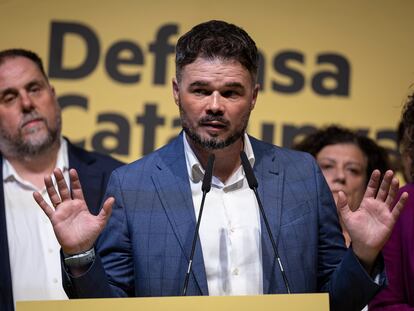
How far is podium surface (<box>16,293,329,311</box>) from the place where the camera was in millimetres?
2072

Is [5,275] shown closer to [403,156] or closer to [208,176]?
[208,176]

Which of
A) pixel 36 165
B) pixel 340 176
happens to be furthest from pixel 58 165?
pixel 340 176

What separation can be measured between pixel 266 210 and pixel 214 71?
1.39ft

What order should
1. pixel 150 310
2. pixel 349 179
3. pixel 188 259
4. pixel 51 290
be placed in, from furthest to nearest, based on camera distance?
pixel 349 179 → pixel 51 290 → pixel 188 259 → pixel 150 310

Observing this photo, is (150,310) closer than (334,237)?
Yes

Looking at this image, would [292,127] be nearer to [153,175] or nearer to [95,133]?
[95,133]

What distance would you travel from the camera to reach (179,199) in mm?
2578

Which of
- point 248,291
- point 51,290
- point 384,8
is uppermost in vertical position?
point 384,8

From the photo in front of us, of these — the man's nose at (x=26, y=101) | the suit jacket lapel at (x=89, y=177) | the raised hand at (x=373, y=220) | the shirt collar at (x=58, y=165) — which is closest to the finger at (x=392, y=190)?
the raised hand at (x=373, y=220)

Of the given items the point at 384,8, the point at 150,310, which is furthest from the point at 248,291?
the point at 384,8

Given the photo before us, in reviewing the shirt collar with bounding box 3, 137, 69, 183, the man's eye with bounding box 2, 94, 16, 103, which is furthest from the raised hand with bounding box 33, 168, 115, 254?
the man's eye with bounding box 2, 94, 16, 103

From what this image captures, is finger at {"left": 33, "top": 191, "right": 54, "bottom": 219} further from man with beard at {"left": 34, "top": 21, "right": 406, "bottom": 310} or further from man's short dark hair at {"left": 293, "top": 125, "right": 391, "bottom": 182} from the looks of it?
man's short dark hair at {"left": 293, "top": 125, "right": 391, "bottom": 182}

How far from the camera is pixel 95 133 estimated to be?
14.0 feet

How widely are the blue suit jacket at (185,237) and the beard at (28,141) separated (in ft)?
3.62
